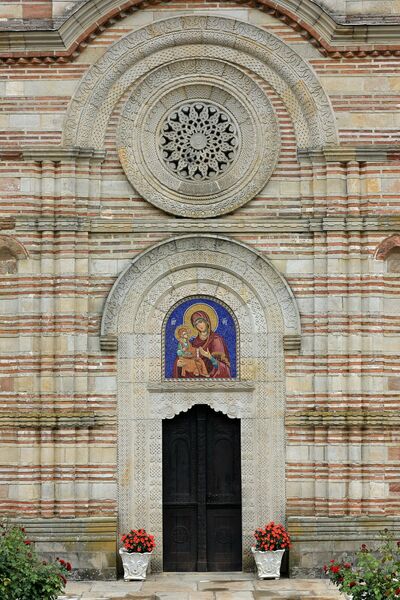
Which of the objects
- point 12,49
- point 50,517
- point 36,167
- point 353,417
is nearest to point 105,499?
point 50,517

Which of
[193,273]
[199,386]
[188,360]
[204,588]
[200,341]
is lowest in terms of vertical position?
[204,588]

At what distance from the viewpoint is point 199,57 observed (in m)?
16.9

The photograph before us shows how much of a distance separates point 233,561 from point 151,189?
215 inches

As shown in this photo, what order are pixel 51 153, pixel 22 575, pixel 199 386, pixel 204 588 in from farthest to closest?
pixel 199 386, pixel 51 153, pixel 204 588, pixel 22 575

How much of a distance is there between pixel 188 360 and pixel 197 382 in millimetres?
345

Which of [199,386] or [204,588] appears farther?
[199,386]

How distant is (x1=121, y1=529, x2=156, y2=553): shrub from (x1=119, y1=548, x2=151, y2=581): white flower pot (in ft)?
0.21

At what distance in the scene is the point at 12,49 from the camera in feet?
55.0

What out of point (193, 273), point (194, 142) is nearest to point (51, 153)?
point (194, 142)

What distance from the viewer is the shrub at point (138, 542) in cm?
1625

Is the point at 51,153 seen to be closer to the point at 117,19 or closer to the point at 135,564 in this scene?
the point at 117,19

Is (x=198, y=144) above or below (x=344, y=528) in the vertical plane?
above

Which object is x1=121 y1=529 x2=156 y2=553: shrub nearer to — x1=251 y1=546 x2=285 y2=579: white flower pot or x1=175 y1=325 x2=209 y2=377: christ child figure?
x1=251 y1=546 x2=285 y2=579: white flower pot

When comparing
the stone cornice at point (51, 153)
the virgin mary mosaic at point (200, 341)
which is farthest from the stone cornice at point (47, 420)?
the stone cornice at point (51, 153)
